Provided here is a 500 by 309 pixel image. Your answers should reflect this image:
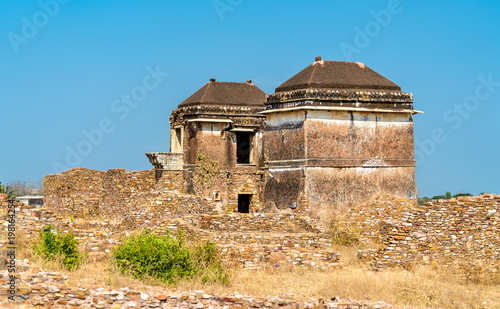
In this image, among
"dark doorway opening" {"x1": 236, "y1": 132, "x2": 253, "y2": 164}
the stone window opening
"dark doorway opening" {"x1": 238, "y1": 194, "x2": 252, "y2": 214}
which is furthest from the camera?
the stone window opening

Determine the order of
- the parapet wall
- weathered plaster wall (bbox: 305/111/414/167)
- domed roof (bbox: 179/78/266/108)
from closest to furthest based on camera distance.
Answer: weathered plaster wall (bbox: 305/111/414/167), the parapet wall, domed roof (bbox: 179/78/266/108)

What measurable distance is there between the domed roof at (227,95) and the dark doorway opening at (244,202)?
Result: 352cm

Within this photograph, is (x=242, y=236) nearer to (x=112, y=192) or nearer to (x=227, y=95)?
(x=112, y=192)

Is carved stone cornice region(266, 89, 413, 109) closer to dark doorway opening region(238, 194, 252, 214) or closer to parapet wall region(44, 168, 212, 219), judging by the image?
parapet wall region(44, 168, 212, 219)

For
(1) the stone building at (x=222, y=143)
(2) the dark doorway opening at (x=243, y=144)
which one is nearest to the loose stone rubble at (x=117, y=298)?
(1) the stone building at (x=222, y=143)

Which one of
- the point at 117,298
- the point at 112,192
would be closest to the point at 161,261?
the point at 117,298

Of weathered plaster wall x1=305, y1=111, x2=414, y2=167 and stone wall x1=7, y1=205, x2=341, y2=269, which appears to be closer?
stone wall x1=7, y1=205, x2=341, y2=269

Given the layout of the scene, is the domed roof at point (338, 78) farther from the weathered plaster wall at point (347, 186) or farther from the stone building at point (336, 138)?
the weathered plaster wall at point (347, 186)

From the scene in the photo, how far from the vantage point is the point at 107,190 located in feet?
80.8

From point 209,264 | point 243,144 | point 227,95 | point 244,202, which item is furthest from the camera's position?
point 243,144

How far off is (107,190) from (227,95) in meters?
5.90

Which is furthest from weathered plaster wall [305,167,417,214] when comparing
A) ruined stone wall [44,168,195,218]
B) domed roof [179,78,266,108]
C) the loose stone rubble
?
domed roof [179,78,266,108]

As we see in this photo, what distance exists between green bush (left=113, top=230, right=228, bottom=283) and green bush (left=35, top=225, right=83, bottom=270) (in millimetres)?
808

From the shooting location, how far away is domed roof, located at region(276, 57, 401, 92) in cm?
2014
